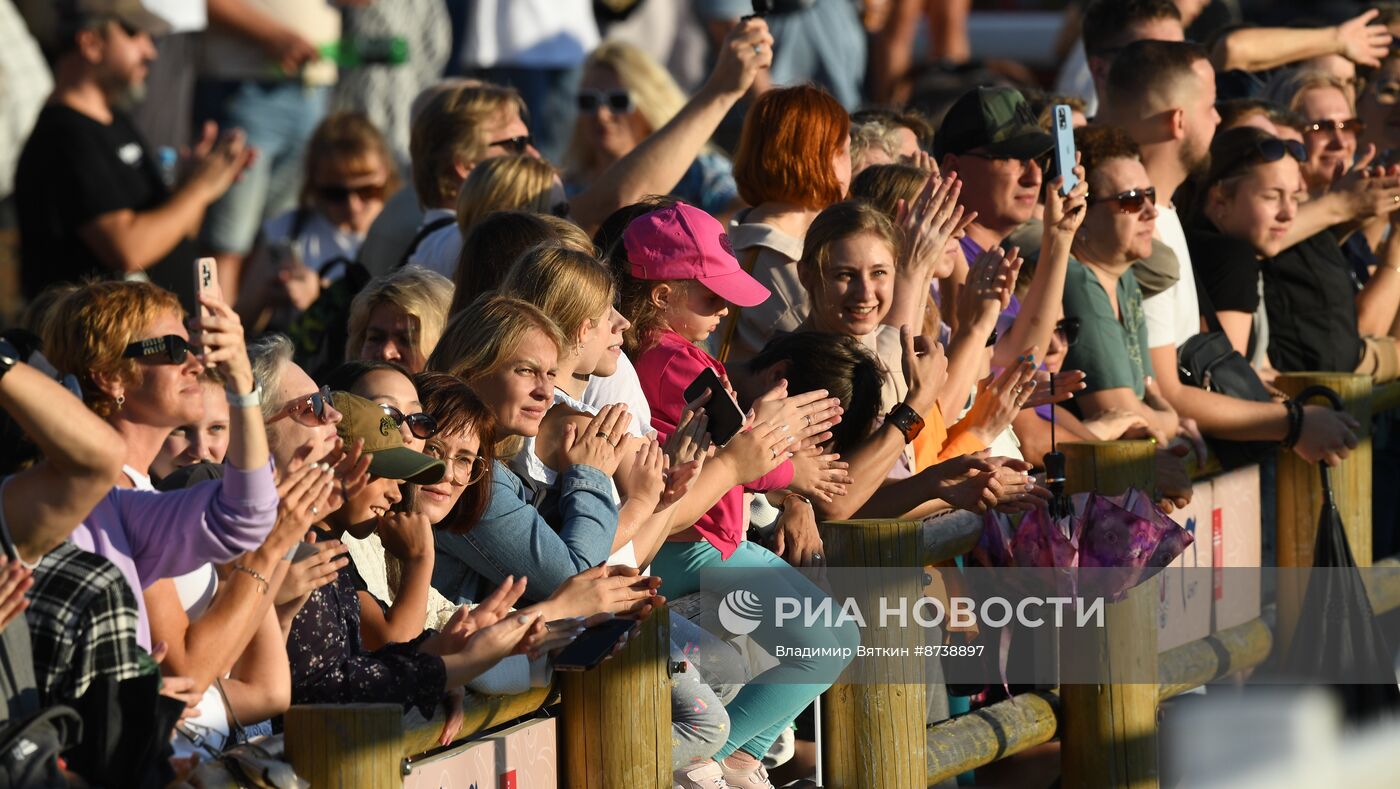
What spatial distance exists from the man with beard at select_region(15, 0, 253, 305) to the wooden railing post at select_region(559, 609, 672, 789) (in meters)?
3.74

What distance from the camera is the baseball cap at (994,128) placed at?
668cm

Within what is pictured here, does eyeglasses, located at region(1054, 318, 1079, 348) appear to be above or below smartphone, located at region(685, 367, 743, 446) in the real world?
above

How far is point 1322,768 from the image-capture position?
400cm

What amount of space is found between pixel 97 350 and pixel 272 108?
19.2 feet

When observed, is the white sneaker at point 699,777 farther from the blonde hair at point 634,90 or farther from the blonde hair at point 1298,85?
the blonde hair at point 1298,85

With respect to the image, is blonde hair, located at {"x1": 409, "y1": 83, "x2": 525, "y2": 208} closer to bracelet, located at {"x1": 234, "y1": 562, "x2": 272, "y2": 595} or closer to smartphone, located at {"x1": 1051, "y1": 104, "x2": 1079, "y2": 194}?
smartphone, located at {"x1": 1051, "y1": 104, "x2": 1079, "y2": 194}

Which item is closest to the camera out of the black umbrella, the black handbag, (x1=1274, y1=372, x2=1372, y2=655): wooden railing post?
the black umbrella

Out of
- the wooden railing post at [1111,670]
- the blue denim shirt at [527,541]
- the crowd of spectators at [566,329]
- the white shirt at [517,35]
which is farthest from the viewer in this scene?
the white shirt at [517,35]

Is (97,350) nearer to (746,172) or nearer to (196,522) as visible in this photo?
(196,522)

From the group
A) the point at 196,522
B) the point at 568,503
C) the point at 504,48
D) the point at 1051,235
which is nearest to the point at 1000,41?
the point at 504,48

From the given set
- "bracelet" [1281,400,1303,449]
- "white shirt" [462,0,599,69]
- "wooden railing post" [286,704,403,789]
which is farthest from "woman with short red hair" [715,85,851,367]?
"white shirt" [462,0,599,69]

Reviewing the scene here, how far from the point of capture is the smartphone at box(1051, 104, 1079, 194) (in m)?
6.43

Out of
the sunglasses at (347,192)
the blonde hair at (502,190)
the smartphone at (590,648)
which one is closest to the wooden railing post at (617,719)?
the smartphone at (590,648)

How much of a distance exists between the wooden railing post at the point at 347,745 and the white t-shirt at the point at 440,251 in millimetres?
2837
